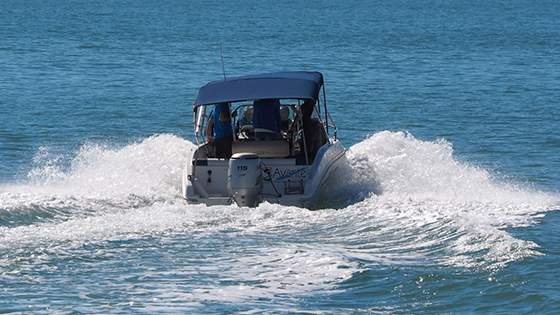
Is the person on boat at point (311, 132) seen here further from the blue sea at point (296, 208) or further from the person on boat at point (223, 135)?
the person on boat at point (223, 135)

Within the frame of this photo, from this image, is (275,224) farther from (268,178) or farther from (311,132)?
(311,132)

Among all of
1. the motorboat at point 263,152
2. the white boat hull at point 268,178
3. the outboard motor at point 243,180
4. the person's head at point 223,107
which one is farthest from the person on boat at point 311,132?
the outboard motor at point 243,180

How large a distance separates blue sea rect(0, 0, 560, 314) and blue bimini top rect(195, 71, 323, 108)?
1.29m

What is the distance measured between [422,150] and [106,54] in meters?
22.7

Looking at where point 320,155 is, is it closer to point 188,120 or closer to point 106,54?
point 188,120

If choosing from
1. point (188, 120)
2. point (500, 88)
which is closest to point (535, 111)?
point (500, 88)

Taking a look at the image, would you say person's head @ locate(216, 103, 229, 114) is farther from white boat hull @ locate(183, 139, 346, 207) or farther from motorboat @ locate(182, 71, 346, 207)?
white boat hull @ locate(183, 139, 346, 207)

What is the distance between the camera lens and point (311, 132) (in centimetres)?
1284

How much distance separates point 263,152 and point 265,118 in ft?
1.85

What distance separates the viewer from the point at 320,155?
12203mm

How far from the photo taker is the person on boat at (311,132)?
12.8 meters

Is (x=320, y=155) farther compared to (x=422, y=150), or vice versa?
(x=422, y=150)

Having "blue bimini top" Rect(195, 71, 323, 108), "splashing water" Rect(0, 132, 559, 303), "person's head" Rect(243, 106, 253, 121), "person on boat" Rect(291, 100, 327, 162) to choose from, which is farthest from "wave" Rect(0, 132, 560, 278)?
"blue bimini top" Rect(195, 71, 323, 108)

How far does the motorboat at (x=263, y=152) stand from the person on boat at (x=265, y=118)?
0.05 feet
